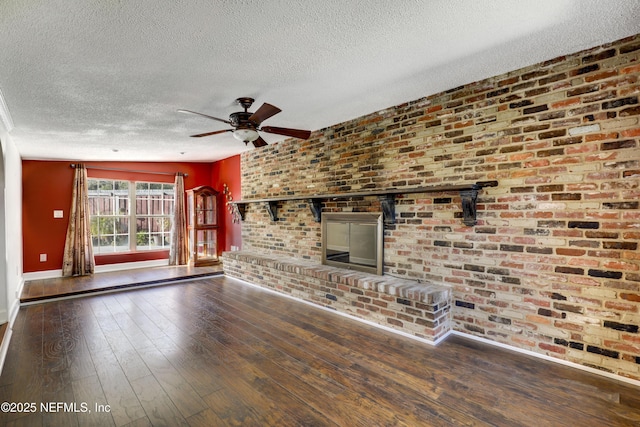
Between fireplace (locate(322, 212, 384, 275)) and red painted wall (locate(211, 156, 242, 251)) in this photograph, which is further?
red painted wall (locate(211, 156, 242, 251))

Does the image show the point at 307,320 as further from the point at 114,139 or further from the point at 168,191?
the point at 168,191

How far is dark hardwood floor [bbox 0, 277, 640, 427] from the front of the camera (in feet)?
6.18

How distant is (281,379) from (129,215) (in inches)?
231

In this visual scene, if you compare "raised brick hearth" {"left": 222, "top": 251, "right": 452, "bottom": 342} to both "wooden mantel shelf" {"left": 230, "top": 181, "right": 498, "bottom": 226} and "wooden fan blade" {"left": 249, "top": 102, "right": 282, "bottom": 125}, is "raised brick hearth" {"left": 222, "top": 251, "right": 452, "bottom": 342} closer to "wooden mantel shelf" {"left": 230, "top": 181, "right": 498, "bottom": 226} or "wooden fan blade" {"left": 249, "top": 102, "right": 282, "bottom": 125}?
"wooden mantel shelf" {"left": 230, "top": 181, "right": 498, "bottom": 226}

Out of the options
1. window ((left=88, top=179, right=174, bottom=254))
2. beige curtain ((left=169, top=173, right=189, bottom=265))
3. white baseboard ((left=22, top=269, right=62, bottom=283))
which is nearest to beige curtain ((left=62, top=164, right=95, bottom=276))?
white baseboard ((left=22, top=269, right=62, bottom=283))

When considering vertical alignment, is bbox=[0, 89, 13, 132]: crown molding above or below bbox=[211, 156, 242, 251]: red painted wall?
above

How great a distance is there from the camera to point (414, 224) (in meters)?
3.35

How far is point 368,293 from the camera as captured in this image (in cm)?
338

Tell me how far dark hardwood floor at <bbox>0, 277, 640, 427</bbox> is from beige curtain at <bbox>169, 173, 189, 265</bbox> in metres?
3.29

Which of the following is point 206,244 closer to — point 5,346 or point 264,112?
point 5,346

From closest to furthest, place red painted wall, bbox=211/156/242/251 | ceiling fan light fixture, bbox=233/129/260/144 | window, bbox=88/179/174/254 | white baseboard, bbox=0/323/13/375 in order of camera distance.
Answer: white baseboard, bbox=0/323/13/375
ceiling fan light fixture, bbox=233/129/260/144
window, bbox=88/179/174/254
red painted wall, bbox=211/156/242/251

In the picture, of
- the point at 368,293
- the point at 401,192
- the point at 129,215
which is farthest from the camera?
the point at 129,215

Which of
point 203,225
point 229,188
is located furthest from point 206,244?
point 229,188

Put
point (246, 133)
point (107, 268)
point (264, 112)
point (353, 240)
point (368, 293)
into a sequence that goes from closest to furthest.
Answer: point (264, 112)
point (246, 133)
point (368, 293)
point (353, 240)
point (107, 268)
